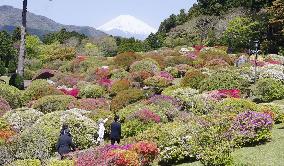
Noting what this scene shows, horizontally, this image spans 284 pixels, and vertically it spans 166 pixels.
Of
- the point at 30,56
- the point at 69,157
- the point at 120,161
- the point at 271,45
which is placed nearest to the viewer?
the point at 120,161

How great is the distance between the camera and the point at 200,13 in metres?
81.9

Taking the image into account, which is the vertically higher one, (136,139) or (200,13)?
(200,13)

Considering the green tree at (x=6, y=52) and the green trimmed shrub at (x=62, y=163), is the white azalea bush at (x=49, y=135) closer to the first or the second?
the green trimmed shrub at (x=62, y=163)

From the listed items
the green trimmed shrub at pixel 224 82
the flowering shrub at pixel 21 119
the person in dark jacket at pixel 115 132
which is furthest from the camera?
the green trimmed shrub at pixel 224 82

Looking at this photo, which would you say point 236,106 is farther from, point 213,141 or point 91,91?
point 91,91

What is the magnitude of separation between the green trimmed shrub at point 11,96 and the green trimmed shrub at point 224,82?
12.0 m

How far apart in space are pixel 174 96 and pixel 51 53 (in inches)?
1434

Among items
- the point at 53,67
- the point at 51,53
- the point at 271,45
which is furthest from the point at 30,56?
the point at 271,45

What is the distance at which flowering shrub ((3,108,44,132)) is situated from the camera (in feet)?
77.0

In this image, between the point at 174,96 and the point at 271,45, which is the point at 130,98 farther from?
the point at 271,45

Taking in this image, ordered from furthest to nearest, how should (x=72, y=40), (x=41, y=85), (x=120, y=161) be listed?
(x=72, y=40), (x=41, y=85), (x=120, y=161)

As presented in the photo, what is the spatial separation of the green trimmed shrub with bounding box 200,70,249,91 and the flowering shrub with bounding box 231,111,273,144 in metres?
12.2

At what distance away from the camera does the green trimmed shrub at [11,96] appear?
30505 millimetres

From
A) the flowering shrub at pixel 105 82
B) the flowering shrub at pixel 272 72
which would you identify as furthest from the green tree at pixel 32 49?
the flowering shrub at pixel 272 72
